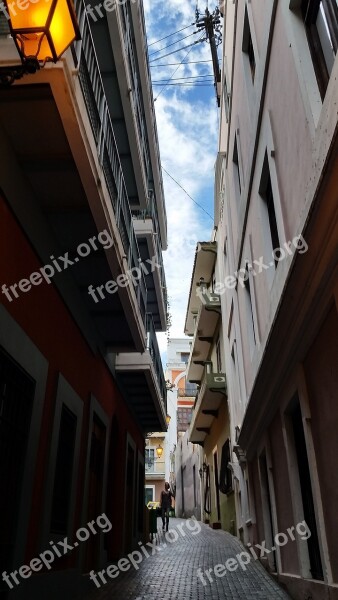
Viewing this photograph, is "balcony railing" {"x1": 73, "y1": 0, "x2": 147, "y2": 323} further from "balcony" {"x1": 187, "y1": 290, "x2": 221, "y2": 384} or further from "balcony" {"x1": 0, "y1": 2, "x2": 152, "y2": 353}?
"balcony" {"x1": 187, "y1": 290, "x2": 221, "y2": 384}

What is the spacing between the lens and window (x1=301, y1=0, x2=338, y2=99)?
489cm

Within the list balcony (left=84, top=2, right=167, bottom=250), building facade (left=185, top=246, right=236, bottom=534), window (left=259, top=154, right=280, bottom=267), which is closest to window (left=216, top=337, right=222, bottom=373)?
building facade (left=185, top=246, right=236, bottom=534)

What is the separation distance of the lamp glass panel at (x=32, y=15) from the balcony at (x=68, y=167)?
1.13 metres

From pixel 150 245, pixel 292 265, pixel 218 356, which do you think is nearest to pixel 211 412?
pixel 218 356

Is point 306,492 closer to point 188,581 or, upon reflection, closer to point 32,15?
point 188,581

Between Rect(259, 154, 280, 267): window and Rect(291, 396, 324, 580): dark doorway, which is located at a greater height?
Rect(259, 154, 280, 267): window

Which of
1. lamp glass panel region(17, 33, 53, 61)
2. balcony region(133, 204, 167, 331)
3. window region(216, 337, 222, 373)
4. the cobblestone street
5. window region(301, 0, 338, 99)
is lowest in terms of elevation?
the cobblestone street

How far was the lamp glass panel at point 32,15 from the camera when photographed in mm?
3734

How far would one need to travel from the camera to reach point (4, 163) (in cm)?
542

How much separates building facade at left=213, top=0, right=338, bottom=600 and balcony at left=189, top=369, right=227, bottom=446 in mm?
7086

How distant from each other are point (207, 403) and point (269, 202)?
1333cm

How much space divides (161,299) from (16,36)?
14.5m

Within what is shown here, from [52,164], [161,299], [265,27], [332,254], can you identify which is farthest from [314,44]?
[161,299]

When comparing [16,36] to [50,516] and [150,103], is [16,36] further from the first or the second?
[150,103]
